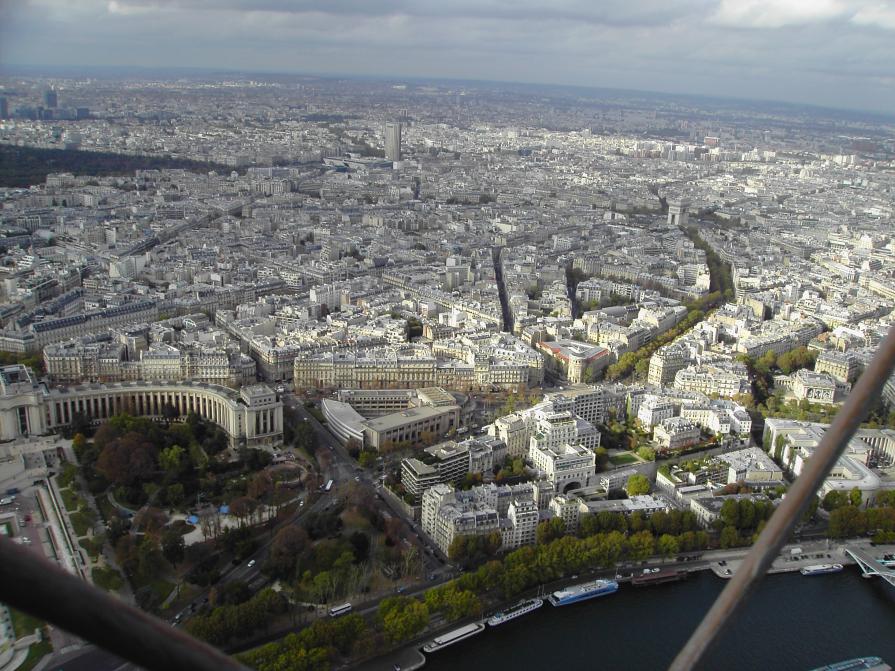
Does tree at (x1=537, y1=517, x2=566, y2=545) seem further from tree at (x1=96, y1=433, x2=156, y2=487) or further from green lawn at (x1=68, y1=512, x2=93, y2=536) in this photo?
green lawn at (x1=68, y1=512, x2=93, y2=536)

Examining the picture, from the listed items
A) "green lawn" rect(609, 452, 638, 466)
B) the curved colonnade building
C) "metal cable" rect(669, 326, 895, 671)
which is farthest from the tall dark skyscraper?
"metal cable" rect(669, 326, 895, 671)

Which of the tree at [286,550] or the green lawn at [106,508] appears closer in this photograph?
the tree at [286,550]

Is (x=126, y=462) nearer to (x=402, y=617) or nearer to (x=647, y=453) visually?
(x=402, y=617)

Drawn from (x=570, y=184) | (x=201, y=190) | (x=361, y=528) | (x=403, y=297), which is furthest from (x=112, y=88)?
(x=361, y=528)

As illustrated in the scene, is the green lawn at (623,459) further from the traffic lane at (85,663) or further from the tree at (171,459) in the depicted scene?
the traffic lane at (85,663)

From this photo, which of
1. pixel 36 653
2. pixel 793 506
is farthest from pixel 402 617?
pixel 793 506

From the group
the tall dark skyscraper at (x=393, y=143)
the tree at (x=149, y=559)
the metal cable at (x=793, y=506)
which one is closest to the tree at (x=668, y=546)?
the tree at (x=149, y=559)
